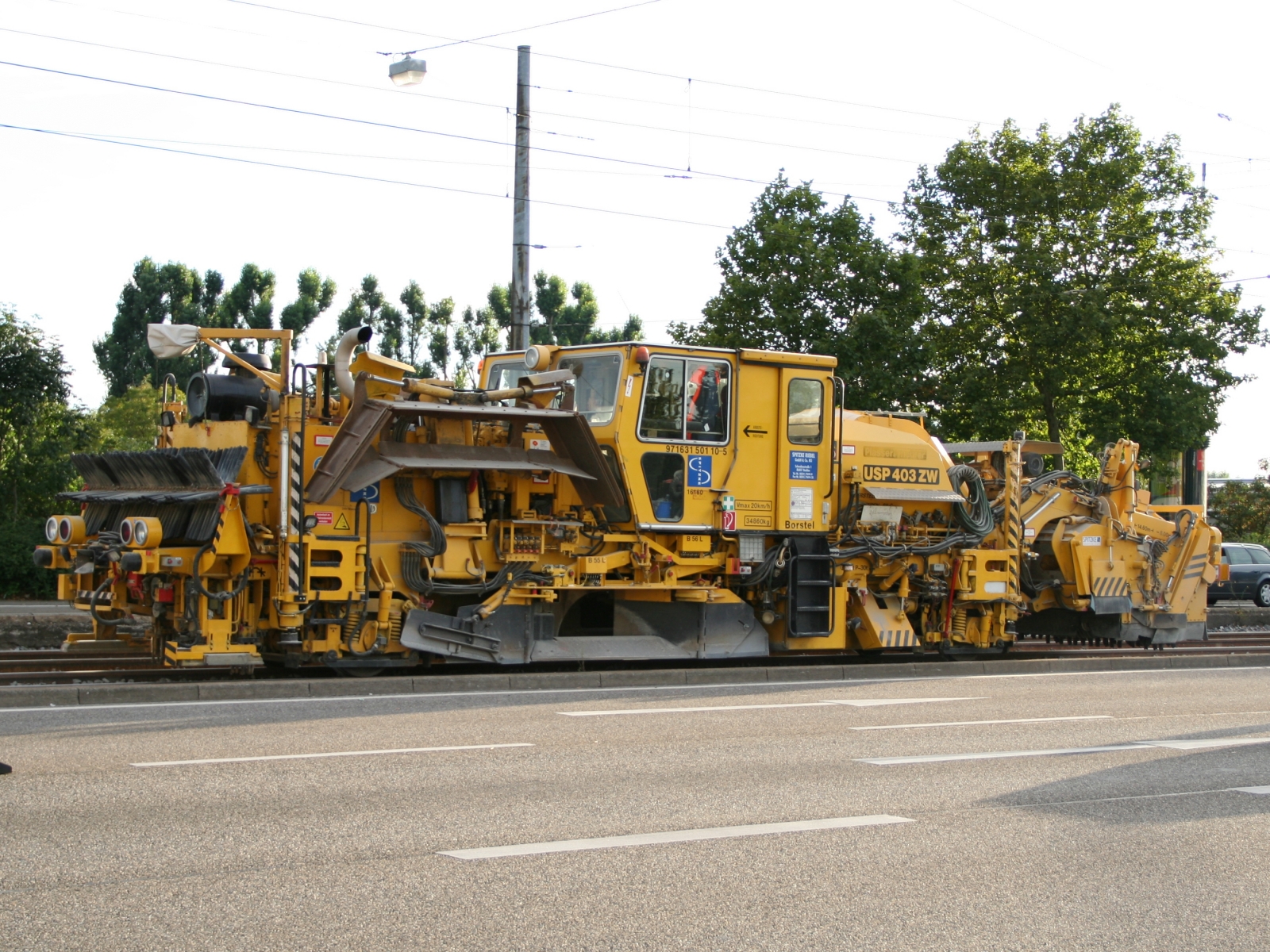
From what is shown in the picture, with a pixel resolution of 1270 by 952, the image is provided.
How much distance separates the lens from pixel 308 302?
5834 centimetres

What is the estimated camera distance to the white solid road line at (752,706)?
36.0 ft

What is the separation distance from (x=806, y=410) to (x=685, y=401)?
1.54 metres

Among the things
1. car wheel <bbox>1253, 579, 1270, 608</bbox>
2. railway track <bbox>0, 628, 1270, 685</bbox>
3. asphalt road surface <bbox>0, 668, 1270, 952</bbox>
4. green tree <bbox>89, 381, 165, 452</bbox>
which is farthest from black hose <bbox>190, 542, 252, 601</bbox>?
green tree <bbox>89, 381, 165, 452</bbox>

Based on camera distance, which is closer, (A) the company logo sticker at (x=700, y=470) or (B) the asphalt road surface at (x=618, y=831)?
(B) the asphalt road surface at (x=618, y=831)

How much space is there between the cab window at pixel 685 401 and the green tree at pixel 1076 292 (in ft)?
63.9

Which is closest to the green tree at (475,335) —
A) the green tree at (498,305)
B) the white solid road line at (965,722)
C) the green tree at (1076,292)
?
the green tree at (498,305)

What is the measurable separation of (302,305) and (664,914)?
181ft

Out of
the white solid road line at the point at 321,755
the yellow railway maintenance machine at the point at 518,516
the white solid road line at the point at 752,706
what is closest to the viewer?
the white solid road line at the point at 321,755

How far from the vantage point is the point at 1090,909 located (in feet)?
18.3

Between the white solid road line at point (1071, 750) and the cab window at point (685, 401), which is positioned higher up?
the cab window at point (685, 401)

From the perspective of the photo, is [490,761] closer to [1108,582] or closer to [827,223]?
[1108,582]

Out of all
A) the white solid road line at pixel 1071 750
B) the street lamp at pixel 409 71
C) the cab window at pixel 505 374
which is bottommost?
the white solid road line at pixel 1071 750

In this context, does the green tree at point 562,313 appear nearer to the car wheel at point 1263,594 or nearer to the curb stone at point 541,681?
the car wheel at point 1263,594

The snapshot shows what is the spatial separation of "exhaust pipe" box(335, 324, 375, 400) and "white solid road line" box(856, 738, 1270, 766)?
6.30 metres
